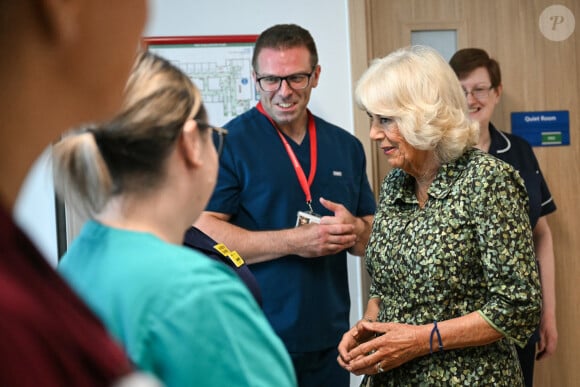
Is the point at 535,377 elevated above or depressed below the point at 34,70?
below

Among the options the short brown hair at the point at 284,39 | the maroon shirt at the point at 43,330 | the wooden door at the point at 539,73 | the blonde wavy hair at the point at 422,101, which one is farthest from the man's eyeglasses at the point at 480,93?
the maroon shirt at the point at 43,330

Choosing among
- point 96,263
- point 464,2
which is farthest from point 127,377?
point 464,2

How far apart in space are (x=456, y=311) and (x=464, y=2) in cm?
195

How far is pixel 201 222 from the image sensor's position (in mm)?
2662

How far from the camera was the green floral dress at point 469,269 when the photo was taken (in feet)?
6.13

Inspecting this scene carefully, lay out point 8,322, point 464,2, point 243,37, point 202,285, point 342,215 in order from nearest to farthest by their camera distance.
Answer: point 8,322, point 202,285, point 342,215, point 243,37, point 464,2

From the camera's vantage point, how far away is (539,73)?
345cm

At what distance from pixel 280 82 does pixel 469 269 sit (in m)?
1.18

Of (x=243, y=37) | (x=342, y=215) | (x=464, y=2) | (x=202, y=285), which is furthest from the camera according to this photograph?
(x=464, y=2)

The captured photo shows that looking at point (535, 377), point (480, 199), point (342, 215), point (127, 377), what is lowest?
point (535, 377)

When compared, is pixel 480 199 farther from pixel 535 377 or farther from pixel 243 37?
pixel 535 377

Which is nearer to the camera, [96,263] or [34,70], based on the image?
[34,70]

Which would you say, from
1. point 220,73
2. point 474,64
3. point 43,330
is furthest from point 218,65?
point 43,330

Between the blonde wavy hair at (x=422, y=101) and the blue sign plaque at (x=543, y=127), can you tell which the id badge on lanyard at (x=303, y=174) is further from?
the blue sign plaque at (x=543, y=127)
